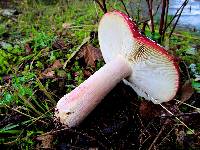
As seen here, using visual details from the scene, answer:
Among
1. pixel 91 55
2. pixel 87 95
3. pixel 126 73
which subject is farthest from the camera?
pixel 91 55

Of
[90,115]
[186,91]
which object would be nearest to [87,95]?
[90,115]

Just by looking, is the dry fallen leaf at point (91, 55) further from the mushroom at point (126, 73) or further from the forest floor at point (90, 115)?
the mushroom at point (126, 73)

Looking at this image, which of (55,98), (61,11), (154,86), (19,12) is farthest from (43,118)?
(19,12)

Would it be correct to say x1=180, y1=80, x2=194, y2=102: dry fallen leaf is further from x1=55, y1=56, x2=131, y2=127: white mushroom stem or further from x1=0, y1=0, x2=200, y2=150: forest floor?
x1=55, y1=56, x2=131, y2=127: white mushroom stem

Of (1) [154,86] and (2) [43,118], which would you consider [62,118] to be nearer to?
(2) [43,118]

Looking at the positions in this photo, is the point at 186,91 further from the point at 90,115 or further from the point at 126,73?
the point at 90,115

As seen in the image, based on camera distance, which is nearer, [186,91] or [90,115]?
[90,115]

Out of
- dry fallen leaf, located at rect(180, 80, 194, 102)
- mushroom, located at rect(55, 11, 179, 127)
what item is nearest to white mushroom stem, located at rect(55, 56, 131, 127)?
mushroom, located at rect(55, 11, 179, 127)
